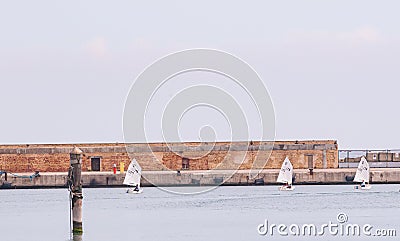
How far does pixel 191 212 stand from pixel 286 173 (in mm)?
12608

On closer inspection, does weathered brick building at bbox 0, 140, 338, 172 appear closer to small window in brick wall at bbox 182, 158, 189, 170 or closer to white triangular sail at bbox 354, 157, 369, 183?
small window in brick wall at bbox 182, 158, 189, 170

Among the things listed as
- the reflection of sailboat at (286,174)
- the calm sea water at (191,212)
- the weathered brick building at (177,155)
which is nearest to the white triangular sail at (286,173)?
the reflection of sailboat at (286,174)

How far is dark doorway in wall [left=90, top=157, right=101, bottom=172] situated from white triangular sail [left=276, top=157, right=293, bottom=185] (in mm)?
10674

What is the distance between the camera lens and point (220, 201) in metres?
69.1

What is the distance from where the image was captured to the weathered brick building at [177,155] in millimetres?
78062

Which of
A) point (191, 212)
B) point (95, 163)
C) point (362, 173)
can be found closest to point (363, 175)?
point (362, 173)

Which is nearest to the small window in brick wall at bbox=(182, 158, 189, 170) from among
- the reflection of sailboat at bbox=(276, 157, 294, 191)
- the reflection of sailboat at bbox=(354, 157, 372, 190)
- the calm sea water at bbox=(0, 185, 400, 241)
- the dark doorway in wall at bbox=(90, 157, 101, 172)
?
the calm sea water at bbox=(0, 185, 400, 241)

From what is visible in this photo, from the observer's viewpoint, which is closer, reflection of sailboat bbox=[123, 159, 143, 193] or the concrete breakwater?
reflection of sailboat bbox=[123, 159, 143, 193]

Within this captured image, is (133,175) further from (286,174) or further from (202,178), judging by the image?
(286,174)

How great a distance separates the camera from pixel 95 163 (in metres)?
79.4

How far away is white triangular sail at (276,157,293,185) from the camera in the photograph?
73.6 m

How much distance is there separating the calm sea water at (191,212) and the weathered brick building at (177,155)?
4.70 feet

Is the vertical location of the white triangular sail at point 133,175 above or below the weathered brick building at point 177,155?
below

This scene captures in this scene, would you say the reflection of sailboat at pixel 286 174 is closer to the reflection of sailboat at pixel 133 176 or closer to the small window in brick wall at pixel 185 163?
the small window in brick wall at pixel 185 163
